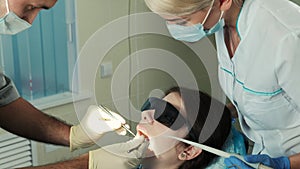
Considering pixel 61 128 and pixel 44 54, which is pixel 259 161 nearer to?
pixel 61 128

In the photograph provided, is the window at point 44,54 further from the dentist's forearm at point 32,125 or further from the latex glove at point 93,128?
the latex glove at point 93,128

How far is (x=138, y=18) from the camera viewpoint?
286 centimetres

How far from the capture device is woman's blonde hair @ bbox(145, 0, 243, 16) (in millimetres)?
1426

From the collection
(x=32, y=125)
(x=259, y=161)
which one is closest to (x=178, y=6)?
(x=259, y=161)

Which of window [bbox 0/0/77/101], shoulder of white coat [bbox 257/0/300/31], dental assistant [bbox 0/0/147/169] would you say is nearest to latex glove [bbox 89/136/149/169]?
dental assistant [bbox 0/0/147/169]

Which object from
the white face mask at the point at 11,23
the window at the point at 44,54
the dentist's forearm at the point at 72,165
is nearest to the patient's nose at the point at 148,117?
the dentist's forearm at the point at 72,165

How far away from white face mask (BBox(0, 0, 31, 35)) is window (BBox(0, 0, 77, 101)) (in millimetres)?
841

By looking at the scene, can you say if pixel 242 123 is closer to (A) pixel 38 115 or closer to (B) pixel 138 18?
(A) pixel 38 115

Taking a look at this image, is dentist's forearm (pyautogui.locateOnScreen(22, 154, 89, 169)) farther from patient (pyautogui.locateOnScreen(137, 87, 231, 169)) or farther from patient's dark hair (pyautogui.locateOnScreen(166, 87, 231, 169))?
patient's dark hair (pyautogui.locateOnScreen(166, 87, 231, 169))

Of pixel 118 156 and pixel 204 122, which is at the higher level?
pixel 204 122

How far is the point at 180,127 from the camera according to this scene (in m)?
1.65

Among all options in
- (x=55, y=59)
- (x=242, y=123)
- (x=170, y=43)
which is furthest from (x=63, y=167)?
(x=170, y=43)

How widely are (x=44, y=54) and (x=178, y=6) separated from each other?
132 cm

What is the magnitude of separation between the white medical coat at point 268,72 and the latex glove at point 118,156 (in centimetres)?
40
